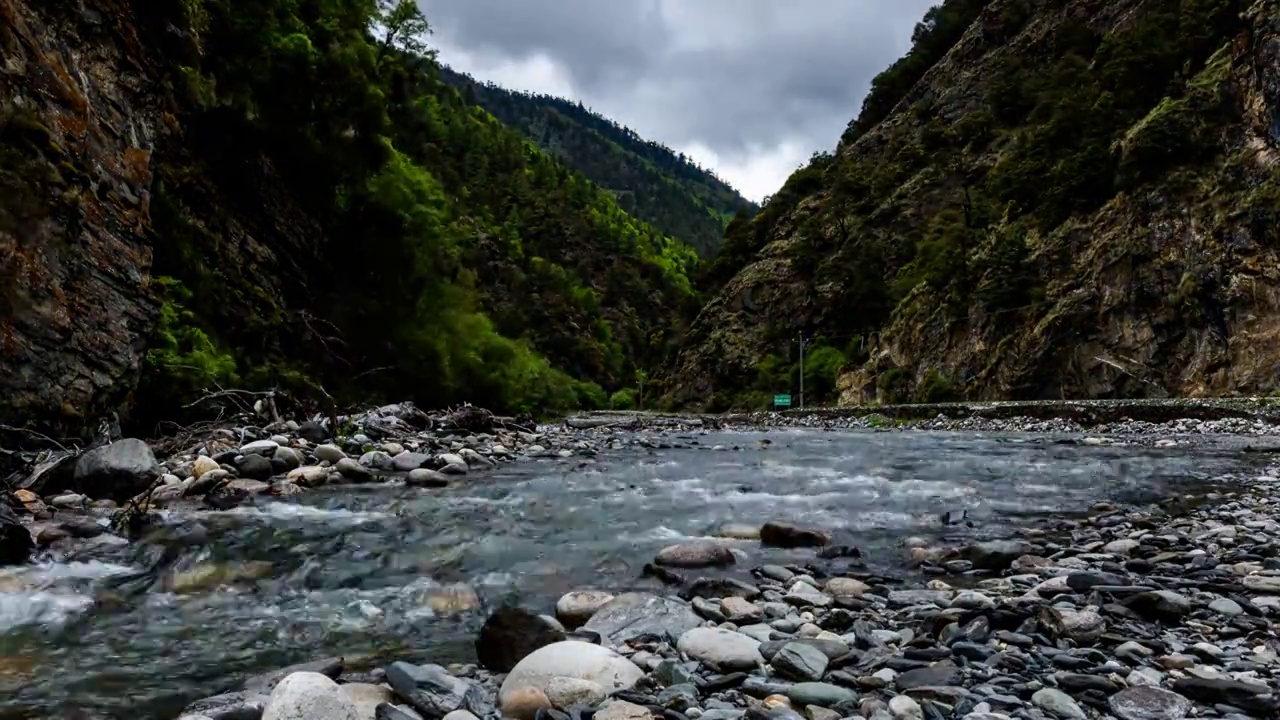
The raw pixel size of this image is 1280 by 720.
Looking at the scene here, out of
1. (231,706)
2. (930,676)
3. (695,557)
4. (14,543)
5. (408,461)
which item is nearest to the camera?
(231,706)

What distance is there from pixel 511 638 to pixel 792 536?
10.4ft

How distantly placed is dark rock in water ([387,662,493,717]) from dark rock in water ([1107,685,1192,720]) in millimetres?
2182

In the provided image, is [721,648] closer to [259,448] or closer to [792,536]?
[792,536]

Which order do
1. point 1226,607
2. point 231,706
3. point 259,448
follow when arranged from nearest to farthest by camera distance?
1. point 231,706
2. point 1226,607
3. point 259,448

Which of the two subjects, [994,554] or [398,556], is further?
[398,556]

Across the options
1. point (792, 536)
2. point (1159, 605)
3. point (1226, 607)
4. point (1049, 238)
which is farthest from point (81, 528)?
point (1049, 238)

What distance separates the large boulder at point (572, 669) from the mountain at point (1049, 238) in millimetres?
24964

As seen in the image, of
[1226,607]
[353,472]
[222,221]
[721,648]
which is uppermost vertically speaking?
[222,221]

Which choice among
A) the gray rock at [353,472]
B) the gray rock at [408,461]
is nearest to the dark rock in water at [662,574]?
the gray rock at [353,472]

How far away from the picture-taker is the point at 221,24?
1659 cm

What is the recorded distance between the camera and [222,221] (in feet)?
55.3

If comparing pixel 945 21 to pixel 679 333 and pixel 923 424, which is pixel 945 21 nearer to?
pixel 679 333

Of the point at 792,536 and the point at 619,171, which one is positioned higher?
the point at 619,171

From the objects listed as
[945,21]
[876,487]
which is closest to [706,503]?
[876,487]
